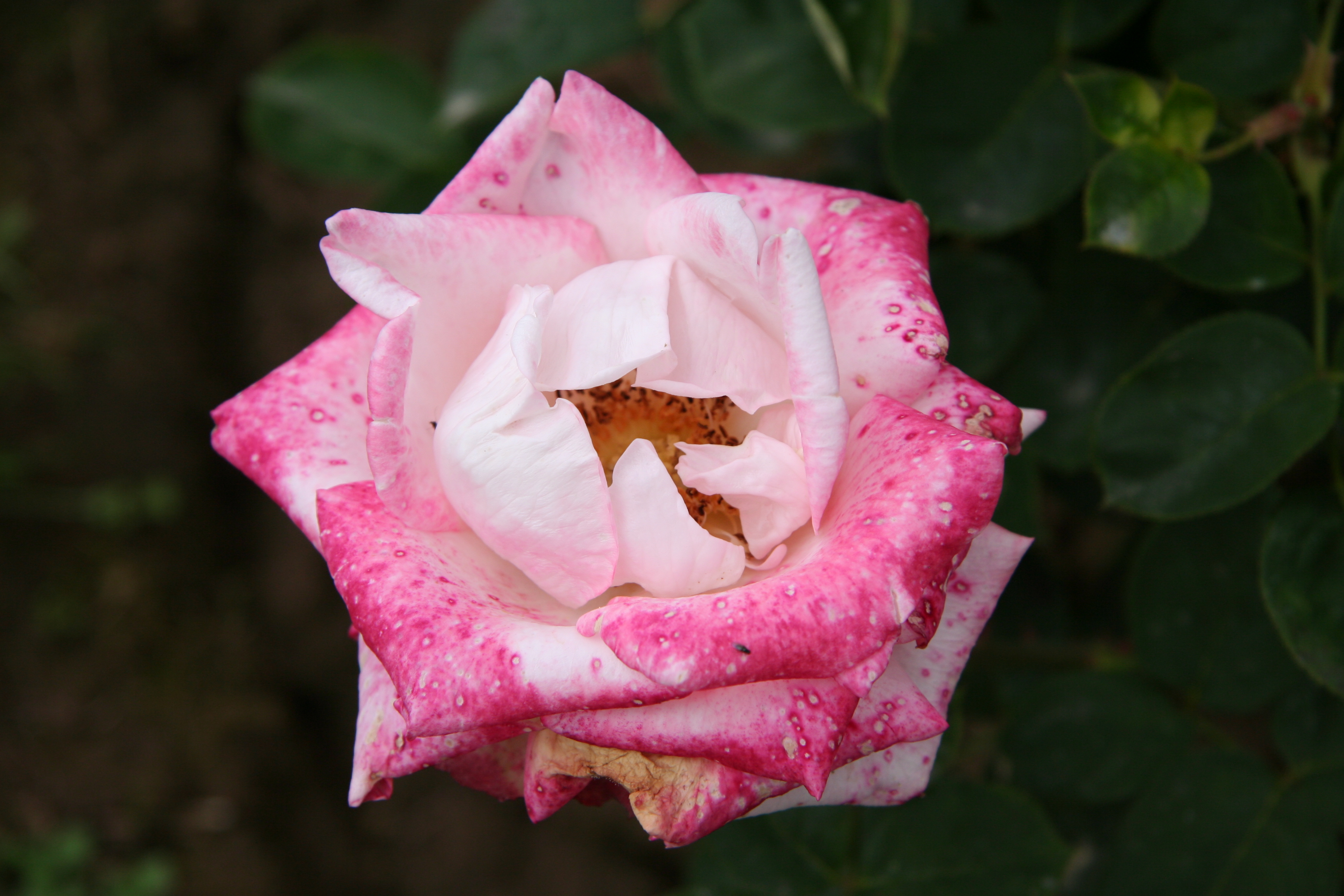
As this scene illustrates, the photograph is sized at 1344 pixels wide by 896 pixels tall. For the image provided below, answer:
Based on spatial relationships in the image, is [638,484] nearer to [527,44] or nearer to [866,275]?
[866,275]

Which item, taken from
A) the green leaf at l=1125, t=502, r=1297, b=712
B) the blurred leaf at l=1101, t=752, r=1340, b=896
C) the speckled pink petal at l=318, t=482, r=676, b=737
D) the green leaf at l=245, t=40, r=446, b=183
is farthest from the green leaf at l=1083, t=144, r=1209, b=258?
the green leaf at l=245, t=40, r=446, b=183

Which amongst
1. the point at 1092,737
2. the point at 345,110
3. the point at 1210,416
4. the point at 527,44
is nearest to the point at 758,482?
the point at 1210,416

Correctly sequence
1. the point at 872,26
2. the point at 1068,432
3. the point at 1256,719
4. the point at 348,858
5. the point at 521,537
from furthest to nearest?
the point at 348,858, the point at 1256,719, the point at 1068,432, the point at 872,26, the point at 521,537

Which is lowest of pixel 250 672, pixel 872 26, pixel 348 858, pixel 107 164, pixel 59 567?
pixel 348 858

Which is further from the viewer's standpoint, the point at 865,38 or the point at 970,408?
the point at 865,38

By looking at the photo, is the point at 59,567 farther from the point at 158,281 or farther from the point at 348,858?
the point at 348,858

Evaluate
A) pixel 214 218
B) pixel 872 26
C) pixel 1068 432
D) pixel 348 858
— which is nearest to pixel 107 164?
pixel 214 218
